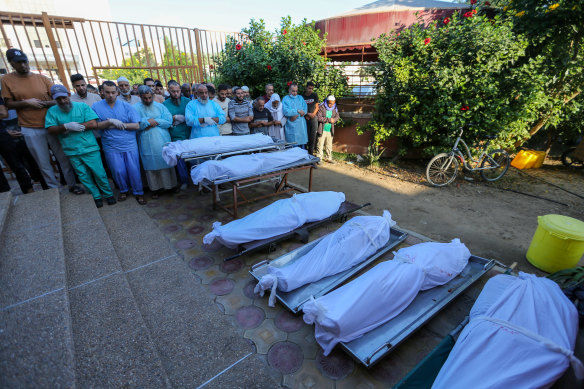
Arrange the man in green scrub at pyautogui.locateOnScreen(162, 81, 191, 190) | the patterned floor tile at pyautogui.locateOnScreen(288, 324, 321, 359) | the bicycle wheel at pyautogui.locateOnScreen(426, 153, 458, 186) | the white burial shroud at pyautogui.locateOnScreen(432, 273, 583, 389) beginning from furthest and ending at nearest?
the bicycle wheel at pyautogui.locateOnScreen(426, 153, 458, 186) → the man in green scrub at pyautogui.locateOnScreen(162, 81, 191, 190) → the patterned floor tile at pyautogui.locateOnScreen(288, 324, 321, 359) → the white burial shroud at pyautogui.locateOnScreen(432, 273, 583, 389)

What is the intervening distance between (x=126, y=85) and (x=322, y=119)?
13.9ft

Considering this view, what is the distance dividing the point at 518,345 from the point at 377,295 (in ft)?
2.86

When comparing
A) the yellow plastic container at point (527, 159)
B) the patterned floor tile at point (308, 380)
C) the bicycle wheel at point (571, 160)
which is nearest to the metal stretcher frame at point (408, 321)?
the patterned floor tile at point (308, 380)

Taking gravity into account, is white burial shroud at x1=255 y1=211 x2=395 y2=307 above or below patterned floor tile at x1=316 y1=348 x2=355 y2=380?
above

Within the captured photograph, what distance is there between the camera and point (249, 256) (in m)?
3.33

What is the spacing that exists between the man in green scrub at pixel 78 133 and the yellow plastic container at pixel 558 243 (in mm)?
5951

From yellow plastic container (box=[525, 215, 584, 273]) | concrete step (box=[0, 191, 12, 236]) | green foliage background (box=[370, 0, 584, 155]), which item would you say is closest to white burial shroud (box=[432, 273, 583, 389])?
yellow plastic container (box=[525, 215, 584, 273])

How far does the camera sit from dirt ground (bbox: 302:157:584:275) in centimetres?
394

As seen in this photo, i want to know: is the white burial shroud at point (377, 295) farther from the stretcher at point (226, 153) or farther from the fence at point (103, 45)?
the fence at point (103, 45)

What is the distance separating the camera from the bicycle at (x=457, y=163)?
18.8 feet

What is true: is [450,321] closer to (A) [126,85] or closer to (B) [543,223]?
(B) [543,223]

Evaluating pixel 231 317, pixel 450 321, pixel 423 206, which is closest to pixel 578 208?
pixel 423 206

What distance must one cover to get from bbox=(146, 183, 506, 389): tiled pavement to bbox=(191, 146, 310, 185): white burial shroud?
2.78 ft

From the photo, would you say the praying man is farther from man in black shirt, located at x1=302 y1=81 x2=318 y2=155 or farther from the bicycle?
the bicycle
